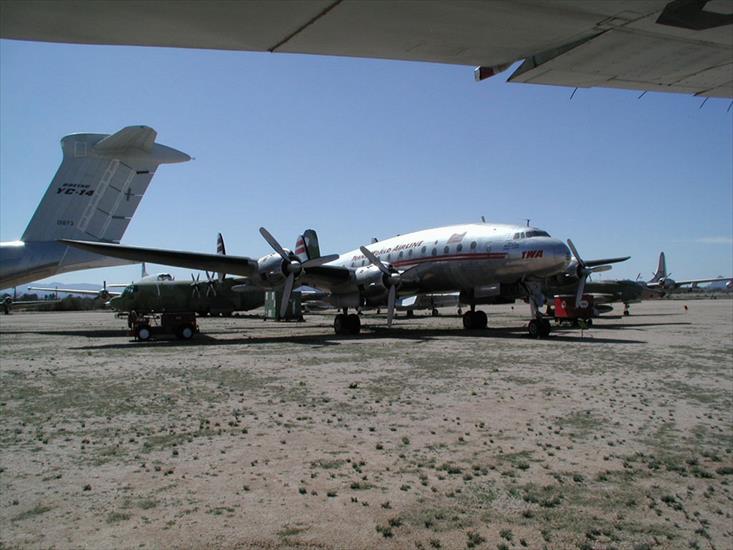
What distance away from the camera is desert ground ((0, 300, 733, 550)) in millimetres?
4328

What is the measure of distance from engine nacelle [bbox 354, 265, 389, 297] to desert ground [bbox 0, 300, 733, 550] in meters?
10.2

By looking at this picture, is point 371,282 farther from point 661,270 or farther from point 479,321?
point 661,270

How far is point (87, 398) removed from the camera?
9031 mm

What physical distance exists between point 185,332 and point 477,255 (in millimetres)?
11093

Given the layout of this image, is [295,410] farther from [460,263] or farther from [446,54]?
[460,263]

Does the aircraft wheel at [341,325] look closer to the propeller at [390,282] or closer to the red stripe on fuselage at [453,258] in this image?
the propeller at [390,282]

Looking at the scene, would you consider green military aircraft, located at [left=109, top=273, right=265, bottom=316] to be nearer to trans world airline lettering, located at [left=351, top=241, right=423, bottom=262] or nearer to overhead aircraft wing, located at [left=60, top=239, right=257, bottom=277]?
trans world airline lettering, located at [left=351, top=241, right=423, bottom=262]

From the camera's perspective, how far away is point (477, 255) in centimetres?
2145

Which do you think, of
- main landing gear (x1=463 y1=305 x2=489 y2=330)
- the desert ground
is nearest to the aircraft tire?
main landing gear (x1=463 y1=305 x2=489 y2=330)

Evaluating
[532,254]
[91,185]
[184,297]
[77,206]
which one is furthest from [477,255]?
[184,297]

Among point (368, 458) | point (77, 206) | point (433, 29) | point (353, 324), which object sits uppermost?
point (77, 206)

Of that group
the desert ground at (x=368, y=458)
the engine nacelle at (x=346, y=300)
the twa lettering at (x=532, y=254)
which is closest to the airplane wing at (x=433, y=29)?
the desert ground at (x=368, y=458)

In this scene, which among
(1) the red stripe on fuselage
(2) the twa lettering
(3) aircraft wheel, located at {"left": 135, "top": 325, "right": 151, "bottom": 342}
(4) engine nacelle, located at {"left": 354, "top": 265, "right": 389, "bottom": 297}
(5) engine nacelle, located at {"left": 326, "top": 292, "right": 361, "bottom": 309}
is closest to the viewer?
(3) aircraft wheel, located at {"left": 135, "top": 325, "right": 151, "bottom": 342}

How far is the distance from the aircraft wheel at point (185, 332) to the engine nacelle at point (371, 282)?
6.60 meters
